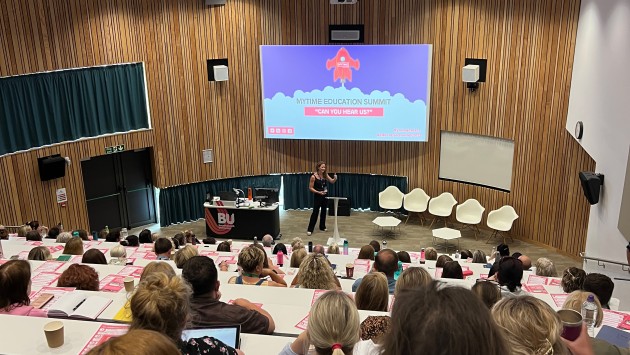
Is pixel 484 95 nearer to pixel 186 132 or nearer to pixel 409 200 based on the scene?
pixel 409 200

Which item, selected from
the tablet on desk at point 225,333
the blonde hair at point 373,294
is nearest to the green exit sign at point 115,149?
the blonde hair at point 373,294

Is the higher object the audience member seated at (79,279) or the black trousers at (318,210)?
the audience member seated at (79,279)

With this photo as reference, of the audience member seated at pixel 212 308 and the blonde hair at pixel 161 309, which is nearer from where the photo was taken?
the blonde hair at pixel 161 309

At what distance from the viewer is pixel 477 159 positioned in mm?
12625

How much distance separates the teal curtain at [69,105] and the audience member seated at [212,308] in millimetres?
7904

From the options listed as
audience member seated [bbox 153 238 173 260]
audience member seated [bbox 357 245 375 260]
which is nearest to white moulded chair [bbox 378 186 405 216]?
audience member seated [bbox 357 245 375 260]

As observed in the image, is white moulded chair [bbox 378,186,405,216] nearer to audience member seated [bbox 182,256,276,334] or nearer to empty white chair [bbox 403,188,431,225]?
empty white chair [bbox 403,188,431,225]

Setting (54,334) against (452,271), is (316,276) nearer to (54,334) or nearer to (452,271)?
(452,271)

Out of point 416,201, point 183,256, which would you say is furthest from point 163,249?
point 416,201

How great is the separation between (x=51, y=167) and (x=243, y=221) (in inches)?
154

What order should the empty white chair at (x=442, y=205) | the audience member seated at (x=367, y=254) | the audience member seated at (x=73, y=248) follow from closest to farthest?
1. the audience member seated at (x=73, y=248)
2. the audience member seated at (x=367, y=254)
3. the empty white chair at (x=442, y=205)

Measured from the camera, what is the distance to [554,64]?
36.2ft

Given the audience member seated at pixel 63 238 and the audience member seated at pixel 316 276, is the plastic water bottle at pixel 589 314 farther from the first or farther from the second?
the audience member seated at pixel 63 238

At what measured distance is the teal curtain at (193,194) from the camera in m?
13.2
